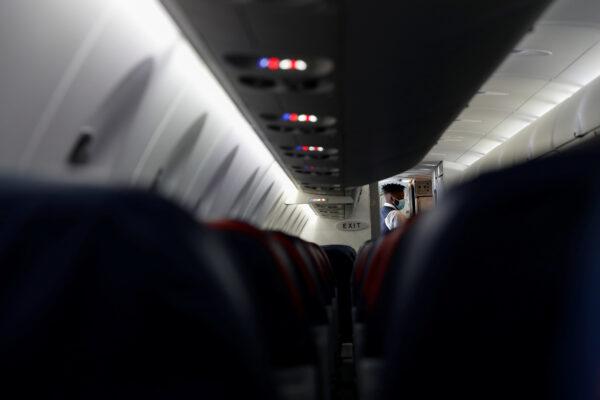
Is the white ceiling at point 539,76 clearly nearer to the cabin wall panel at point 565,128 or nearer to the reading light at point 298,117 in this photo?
the cabin wall panel at point 565,128

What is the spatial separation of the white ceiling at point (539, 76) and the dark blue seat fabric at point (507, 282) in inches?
178

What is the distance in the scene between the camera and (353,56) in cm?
429

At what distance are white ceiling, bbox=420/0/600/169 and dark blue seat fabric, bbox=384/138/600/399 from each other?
14.8ft

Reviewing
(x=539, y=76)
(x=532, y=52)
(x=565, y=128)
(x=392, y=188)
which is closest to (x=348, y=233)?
(x=392, y=188)

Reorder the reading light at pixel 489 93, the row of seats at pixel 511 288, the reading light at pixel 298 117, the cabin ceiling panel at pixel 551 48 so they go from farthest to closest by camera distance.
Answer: the reading light at pixel 489 93 → the cabin ceiling panel at pixel 551 48 → the reading light at pixel 298 117 → the row of seats at pixel 511 288

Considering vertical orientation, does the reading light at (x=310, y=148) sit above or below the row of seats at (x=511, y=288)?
above

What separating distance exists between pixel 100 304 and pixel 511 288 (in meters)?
0.63

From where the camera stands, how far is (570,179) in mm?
956

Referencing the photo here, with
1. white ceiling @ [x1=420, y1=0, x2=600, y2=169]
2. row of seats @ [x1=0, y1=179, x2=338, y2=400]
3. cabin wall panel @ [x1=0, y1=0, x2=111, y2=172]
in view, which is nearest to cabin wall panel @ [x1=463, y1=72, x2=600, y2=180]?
white ceiling @ [x1=420, y1=0, x2=600, y2=169]

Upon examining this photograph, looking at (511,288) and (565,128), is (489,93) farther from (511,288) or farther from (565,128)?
(511,288)

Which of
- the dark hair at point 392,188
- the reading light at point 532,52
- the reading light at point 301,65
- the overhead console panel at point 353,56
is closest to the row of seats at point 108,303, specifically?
the overhead console panel at point 353,56

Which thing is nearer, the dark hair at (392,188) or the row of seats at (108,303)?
the row of seats at (108,303)

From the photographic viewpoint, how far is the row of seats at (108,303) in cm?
73

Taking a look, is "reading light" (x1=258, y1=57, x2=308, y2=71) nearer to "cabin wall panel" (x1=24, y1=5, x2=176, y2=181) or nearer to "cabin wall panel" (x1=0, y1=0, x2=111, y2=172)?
"cabin wall panel" (x1=24, y1=5, x2=176, y2=181)
